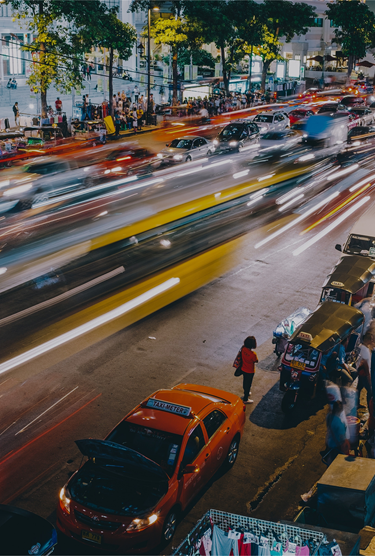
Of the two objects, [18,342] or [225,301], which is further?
[225,301]

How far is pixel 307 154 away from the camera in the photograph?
35.9m

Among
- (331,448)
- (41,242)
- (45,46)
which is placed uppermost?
(45,46)

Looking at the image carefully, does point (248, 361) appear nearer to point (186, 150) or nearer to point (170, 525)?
point (170, 525)

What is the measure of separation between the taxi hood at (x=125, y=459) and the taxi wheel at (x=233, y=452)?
72.6 inches

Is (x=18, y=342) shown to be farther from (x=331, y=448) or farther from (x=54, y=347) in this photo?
(x=331, y=448)

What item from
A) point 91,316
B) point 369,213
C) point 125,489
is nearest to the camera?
point 125,489

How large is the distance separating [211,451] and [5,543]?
3.20 metres

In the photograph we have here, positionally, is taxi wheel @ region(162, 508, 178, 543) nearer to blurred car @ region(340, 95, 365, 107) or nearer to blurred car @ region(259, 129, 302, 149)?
blurred car @ region(259, 129, 302, 149)

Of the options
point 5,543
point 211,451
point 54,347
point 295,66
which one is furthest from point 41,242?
point 295,66

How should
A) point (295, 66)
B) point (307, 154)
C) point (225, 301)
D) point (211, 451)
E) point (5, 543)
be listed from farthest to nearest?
1. point (295, 66)
2. point (307, 154)
3. point (225, 301)
4. point (211, 451)
5. point (5, 543)

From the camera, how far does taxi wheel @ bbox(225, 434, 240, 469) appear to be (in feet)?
32.9

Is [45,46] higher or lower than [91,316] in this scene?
higher

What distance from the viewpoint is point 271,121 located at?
4166 centimetres

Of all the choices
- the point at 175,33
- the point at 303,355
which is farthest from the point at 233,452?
the point at 175,33
